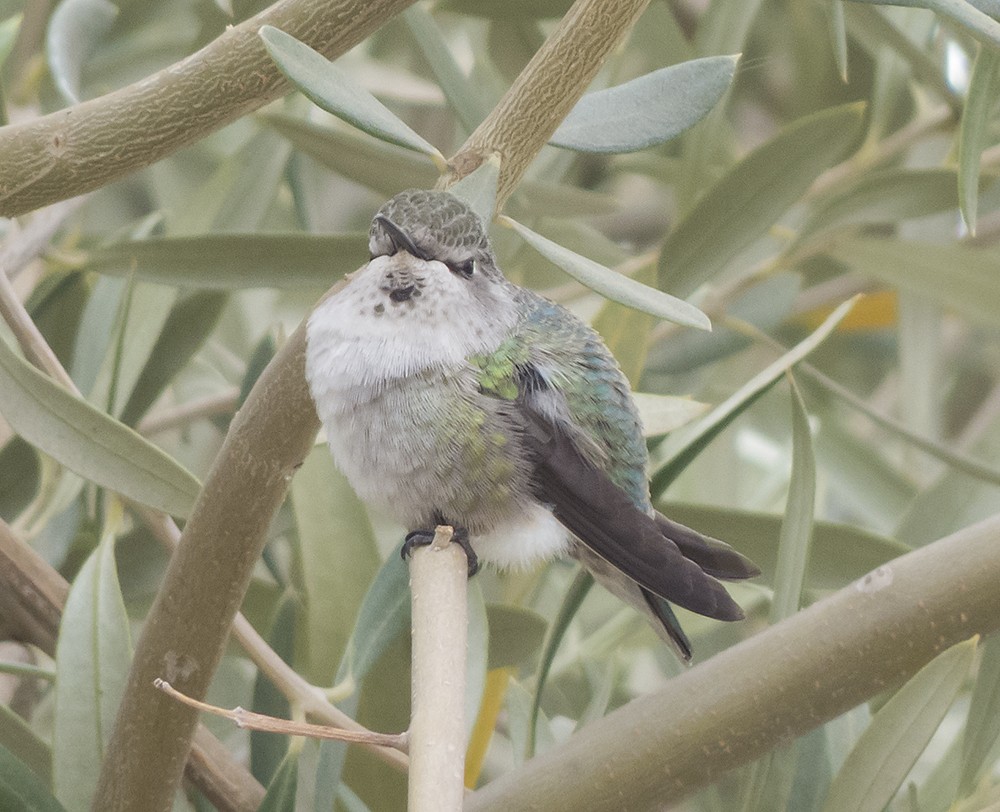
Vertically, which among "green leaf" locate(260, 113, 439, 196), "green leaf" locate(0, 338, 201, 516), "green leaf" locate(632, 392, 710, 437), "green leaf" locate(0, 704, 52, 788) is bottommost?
"green leaf" locate(0, 704, 52, 788)

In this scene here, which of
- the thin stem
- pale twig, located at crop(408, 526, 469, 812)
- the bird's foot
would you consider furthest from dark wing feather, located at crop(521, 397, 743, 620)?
the thin stem

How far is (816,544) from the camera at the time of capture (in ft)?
5.78

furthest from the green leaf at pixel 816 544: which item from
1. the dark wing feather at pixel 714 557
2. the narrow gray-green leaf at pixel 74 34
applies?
the narrow gray-green leaf at pixel 74 34

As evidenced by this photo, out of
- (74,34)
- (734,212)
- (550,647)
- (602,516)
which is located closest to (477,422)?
(602,516)

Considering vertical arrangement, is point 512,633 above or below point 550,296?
below

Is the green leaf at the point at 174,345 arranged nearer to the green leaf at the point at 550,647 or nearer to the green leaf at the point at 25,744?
the green leaf at the point at 25,744

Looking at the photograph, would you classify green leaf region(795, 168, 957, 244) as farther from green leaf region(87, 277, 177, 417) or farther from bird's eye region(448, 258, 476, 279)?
green leaf region(87, 277, 177, 417)

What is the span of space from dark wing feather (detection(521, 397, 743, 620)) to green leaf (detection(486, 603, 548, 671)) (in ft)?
0.75

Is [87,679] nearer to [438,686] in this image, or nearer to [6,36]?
[438,686]

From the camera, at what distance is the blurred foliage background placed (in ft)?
4.82

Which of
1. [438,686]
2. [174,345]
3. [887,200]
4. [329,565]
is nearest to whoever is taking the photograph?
[438,686]

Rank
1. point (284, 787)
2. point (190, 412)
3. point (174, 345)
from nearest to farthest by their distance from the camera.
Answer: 1. point (284, 787)
2. point (174, 345)
3. point (190, 412)

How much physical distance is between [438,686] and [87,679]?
0.59 metres

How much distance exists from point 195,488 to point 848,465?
158cm
